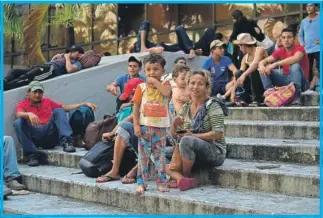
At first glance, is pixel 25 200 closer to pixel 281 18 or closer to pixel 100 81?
pixel 100 81

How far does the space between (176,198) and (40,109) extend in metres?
3.39

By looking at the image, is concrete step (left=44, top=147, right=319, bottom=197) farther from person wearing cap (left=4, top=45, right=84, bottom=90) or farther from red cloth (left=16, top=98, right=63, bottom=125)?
person wearing cap (left=4, top=45, right=84, bottom=90)

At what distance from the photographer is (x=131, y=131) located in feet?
18.7

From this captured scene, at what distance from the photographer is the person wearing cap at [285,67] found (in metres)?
7.62

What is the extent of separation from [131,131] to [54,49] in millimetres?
14120

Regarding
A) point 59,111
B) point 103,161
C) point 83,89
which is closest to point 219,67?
point 83,89

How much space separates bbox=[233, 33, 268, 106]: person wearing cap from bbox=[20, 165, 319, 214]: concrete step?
282 cm

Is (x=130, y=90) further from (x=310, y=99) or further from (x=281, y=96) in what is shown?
(x=310, y=99)

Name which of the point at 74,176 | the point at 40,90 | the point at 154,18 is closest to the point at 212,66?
the point at 40,90

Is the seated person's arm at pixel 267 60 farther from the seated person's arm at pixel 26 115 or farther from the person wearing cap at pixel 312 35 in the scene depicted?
the seated person's arm at pixel 26 115

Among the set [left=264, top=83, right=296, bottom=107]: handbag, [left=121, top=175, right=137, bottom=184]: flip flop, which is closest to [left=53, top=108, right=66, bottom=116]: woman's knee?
[left=121, top=175, right=137, bottom=184]: flip flop

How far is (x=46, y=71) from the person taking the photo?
29.2 feet

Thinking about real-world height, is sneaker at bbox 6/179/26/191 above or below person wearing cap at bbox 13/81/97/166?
below

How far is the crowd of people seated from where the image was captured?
5.21 m
